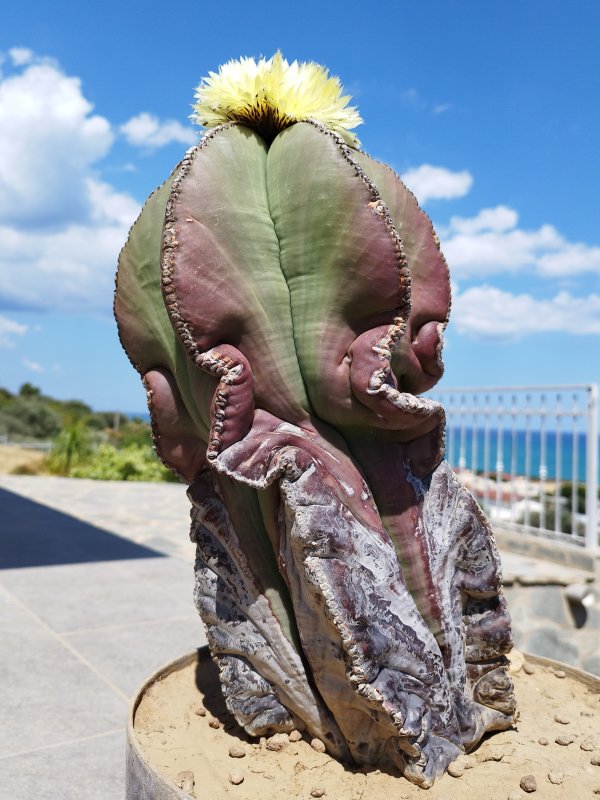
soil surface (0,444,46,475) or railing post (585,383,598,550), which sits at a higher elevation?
railing post (585,383,598,550)

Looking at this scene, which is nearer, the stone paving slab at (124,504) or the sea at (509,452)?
the sea at (509,452)

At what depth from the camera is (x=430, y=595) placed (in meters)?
1.48

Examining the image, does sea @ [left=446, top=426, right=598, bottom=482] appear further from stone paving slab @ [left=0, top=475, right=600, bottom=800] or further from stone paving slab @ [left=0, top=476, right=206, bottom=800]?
stone paving slab @ [left=0, top=476, right=206, bottom=800]

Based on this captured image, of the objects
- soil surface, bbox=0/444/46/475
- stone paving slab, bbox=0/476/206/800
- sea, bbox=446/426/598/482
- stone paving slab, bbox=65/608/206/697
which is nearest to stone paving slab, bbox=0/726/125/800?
stone paving slab, bbox=0/476/206/800

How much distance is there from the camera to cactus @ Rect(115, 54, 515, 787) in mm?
1314

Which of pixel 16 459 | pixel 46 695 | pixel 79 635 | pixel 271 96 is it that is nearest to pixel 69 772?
pixel 46 695

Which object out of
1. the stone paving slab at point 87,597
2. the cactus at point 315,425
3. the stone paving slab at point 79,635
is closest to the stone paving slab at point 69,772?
the stone paving slab at point 79,635

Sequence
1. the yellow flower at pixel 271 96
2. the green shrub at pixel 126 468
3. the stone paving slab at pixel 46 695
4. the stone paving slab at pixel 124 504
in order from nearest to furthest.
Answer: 1. the yellow flower at pixel 271 96
2. the stone paving slab at pixel 46 695
3. the stone paving slab at pixel 124 504
4. the green shrub at pixel 126 468

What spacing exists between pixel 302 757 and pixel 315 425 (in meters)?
0.70

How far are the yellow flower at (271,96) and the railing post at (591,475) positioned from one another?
11.2 feet

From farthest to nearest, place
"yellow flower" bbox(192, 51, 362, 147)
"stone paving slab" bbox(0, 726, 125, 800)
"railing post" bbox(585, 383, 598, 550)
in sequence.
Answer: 1. "railing post" bbox(585, 383, 598, 550)
2. "stone paving slab" bbox(0, 726, 125, 800)
3. "yellow flower" bbox(192, 51, 362, 147)

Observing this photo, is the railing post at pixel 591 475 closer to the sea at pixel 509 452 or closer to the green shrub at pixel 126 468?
the sea at pixel 509 452

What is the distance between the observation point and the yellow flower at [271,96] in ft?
4.71

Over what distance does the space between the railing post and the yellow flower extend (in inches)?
134
